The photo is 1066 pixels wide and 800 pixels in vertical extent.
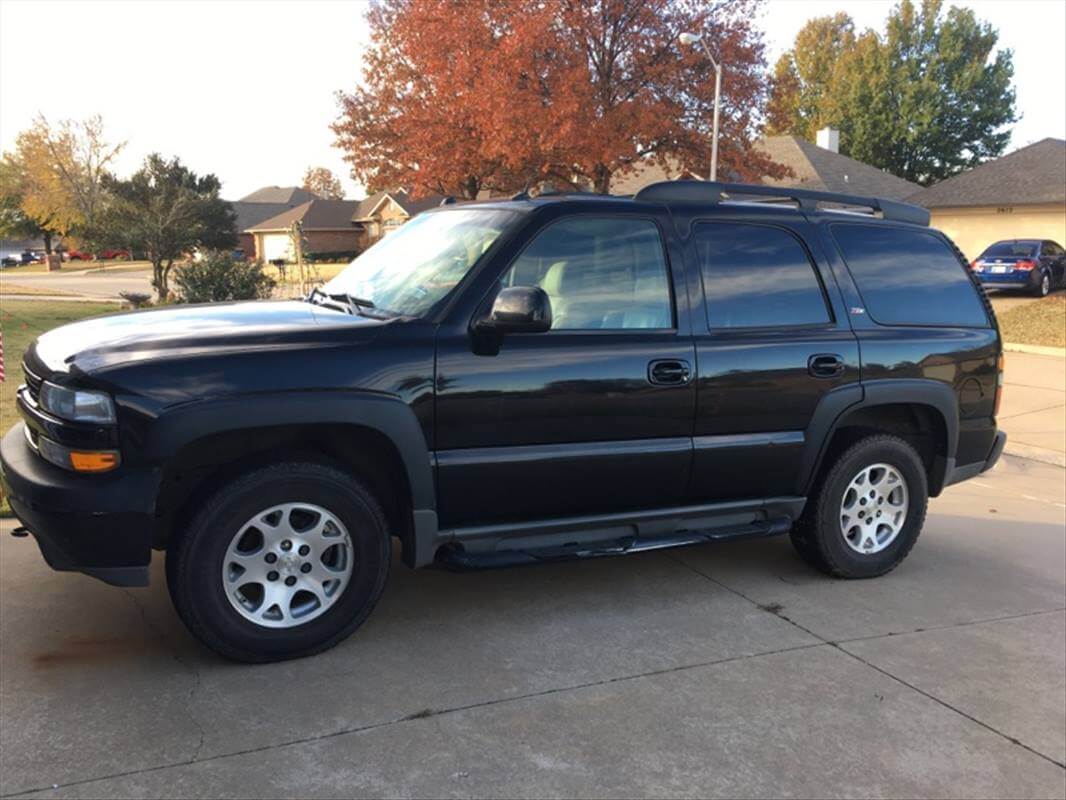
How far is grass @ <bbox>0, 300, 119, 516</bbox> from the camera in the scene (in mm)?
8977

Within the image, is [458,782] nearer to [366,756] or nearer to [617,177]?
[366,756]

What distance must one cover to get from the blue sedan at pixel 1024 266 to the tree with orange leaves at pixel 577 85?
714 centimetres

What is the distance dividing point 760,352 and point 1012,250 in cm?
2504

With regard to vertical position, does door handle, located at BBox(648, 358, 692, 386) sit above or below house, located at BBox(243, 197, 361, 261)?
below

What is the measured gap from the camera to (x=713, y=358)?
4.46 meters

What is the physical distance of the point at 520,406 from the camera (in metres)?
4.01

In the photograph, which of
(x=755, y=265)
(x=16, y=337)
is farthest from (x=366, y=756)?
(x=16, y=337)

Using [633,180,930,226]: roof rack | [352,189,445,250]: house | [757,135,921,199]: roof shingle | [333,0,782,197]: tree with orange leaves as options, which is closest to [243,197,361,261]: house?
[352,189,445,250]: house

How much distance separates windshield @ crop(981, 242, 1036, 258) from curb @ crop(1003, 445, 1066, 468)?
1886 cm

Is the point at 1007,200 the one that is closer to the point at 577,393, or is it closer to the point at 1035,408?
the point at 1035,408

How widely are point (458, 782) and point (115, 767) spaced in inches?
45.0

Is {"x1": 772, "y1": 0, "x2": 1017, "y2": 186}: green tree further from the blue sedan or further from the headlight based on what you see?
the headlight

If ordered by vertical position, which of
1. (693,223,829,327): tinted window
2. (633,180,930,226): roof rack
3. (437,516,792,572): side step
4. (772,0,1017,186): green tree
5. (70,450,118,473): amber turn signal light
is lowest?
(437,516,792,572): side step

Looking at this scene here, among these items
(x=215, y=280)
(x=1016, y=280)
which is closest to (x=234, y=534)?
(x=215, y=280)
